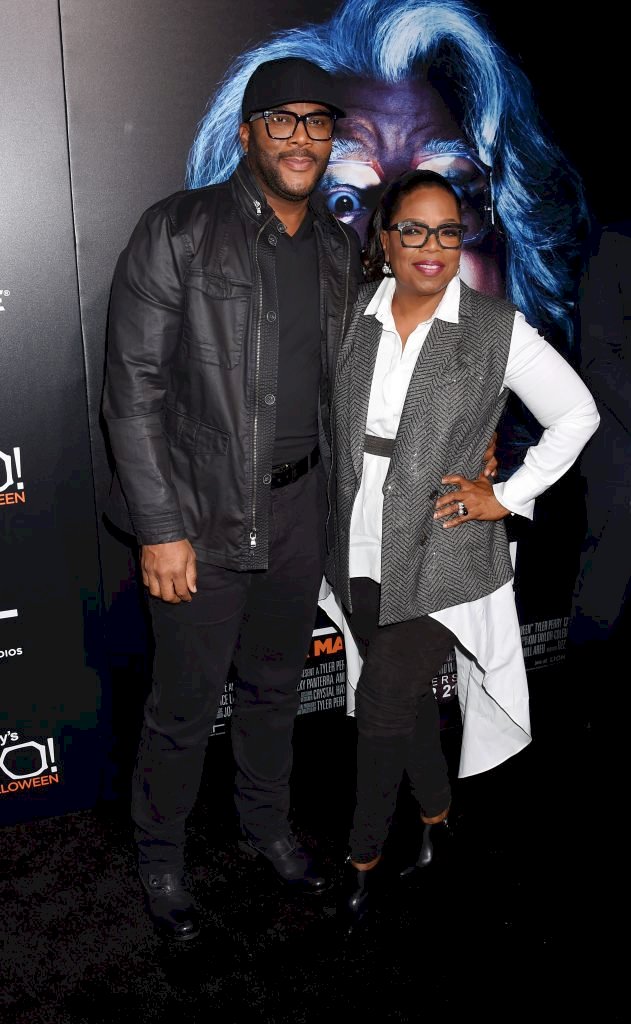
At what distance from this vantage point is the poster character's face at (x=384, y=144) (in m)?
2.50

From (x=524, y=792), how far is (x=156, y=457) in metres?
1.66

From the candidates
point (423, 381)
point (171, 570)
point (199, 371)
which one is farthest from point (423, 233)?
point (171, 570)

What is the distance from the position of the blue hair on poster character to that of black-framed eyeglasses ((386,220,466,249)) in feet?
2.54

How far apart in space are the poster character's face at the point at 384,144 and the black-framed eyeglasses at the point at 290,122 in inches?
24.8

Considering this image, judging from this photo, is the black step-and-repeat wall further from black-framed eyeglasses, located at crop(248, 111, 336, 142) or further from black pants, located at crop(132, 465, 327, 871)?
black-framed eyeglasses, located at crop(248, 111, 336, 142)

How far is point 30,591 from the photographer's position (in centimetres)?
244

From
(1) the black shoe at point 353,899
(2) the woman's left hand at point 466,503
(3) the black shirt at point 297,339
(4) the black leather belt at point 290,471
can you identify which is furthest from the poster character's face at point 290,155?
(1) the black shoe at point 353,899

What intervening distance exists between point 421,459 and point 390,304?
1.23 ft

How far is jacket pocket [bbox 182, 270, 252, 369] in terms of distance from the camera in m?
1.88

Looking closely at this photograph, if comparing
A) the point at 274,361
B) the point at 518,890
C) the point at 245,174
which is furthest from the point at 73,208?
the point at 518,890

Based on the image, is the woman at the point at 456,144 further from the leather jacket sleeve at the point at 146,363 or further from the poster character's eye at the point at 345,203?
the leather jacket sleeve at the point at 146,363

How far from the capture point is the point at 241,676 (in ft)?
7.57

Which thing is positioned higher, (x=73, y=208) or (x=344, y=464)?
(x=73, y=208)

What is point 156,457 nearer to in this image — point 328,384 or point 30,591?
point 328,384
